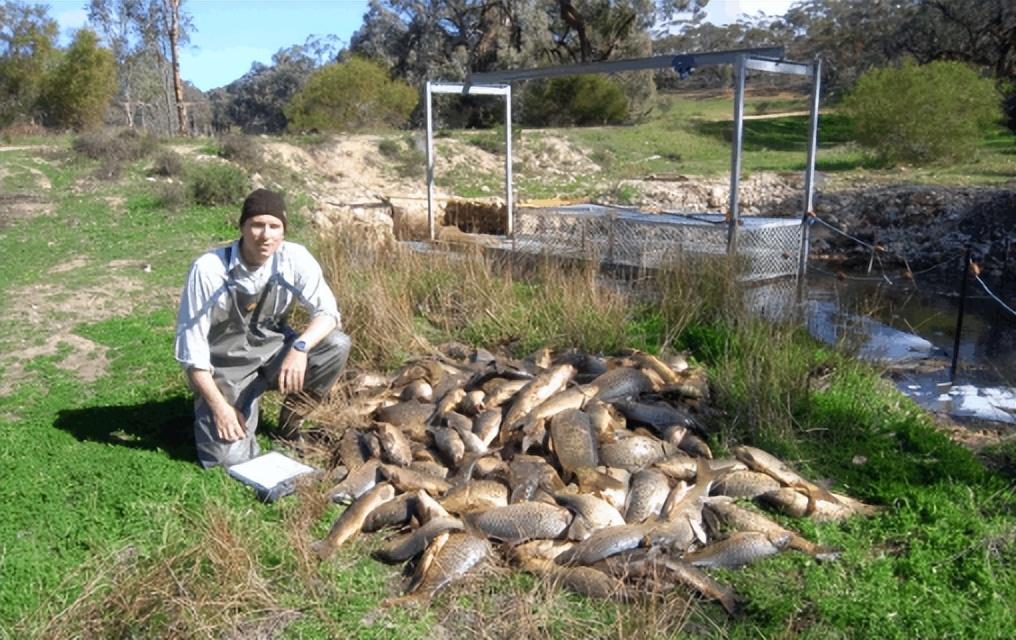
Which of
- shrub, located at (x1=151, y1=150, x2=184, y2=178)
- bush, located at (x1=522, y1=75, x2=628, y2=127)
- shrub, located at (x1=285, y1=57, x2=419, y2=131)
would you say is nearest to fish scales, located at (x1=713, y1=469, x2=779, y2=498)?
shrub, located at (x1=151, y1=150, x2=184, y2=178)

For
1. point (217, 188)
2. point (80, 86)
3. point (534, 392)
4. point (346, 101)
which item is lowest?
point (534, 392)

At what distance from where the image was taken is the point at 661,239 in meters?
9.20

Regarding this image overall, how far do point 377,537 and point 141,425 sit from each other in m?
1.69

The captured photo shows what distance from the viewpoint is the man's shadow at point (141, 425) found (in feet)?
15.1


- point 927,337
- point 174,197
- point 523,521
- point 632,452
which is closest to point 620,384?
point 632,452

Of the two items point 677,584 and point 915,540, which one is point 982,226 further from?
point 677,584

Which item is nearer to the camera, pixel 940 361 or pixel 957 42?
pixel 940 361

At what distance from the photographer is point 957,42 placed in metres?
32.7

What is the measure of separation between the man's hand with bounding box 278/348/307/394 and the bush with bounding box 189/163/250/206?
8.94 metres

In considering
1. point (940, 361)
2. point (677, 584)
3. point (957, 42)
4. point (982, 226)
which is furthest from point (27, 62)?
point (957, 42)

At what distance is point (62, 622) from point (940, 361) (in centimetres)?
685

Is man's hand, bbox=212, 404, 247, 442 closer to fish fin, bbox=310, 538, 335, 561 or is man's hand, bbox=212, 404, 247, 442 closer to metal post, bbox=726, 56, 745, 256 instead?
fish fin, bbox=310, 538, 335, 561

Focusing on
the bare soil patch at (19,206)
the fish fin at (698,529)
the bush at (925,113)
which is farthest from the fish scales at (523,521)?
the bush at (925,113)

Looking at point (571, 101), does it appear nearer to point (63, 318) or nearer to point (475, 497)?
point (63, 318)
